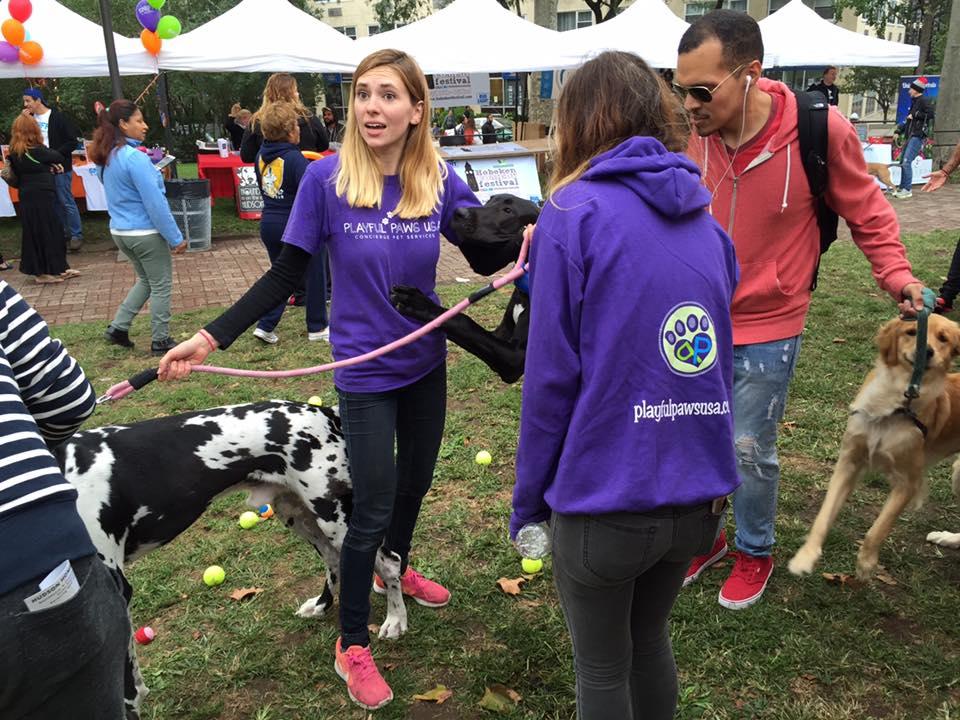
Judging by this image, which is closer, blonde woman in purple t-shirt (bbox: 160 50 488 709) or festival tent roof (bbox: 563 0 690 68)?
blonde woman in purple t-shirt (bbox: 160 50 488 709)

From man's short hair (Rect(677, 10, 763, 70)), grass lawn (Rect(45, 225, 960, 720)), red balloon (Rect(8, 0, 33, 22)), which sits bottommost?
grass lawn (Rect(45, 225, 960, 720))

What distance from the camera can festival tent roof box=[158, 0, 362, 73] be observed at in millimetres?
11711

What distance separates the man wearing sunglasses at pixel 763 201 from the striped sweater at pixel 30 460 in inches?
86.9

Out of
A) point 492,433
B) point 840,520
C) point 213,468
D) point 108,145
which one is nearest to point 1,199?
point 108,145

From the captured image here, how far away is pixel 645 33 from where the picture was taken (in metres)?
15.2

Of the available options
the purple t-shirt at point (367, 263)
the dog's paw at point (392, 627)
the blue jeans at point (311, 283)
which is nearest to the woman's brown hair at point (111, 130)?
the blue jeans at point (311, 283)

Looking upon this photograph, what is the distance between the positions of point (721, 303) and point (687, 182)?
0.29 metres

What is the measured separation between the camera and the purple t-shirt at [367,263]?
2.53 m

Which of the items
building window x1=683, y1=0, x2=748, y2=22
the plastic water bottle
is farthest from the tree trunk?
building window x1=683, y1=0, x2=748, y2=22

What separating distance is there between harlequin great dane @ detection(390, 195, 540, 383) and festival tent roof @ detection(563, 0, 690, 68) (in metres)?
13.4

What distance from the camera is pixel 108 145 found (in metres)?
6.52

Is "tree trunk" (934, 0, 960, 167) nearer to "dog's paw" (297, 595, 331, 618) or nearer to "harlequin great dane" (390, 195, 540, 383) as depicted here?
"harlequin great dane" (390, 195, 540, 383)

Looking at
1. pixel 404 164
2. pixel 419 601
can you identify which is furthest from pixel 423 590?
pixel 404 164

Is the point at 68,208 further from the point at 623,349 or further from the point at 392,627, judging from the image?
the point at 623,349
